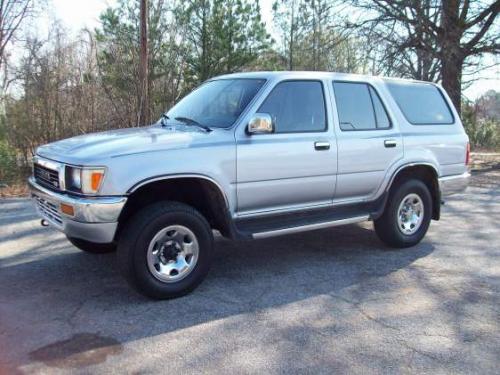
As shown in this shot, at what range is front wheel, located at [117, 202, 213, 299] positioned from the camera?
4.14m

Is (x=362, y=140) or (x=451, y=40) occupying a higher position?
Result: (x=451, y=40)

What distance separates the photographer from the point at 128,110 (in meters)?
12.3

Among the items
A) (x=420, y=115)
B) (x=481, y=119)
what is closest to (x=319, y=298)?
(x=420, y=115)

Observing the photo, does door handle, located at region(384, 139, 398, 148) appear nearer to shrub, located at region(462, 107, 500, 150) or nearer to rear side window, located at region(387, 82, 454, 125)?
rear side window, located at region(387, 82, 454, 125)

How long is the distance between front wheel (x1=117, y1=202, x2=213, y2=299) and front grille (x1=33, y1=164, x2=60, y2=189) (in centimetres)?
73

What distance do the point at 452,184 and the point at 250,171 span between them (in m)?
2.99

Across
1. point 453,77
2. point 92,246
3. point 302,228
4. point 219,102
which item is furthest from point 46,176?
point 453,77

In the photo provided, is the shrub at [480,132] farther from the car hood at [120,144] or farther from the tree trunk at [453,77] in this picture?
the car hood at [120,144]

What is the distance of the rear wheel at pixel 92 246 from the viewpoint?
212 inches

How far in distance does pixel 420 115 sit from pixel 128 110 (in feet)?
26.1

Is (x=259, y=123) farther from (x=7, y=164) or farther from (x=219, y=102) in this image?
(x=7, y=164)

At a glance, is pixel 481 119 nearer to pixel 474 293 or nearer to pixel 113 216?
pixel 474 293

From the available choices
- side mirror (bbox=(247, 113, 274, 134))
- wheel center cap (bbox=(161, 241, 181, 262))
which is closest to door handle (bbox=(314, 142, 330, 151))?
side mirror (bbox=(247, 113, 274, 134))

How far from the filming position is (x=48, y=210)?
4.47 metres
